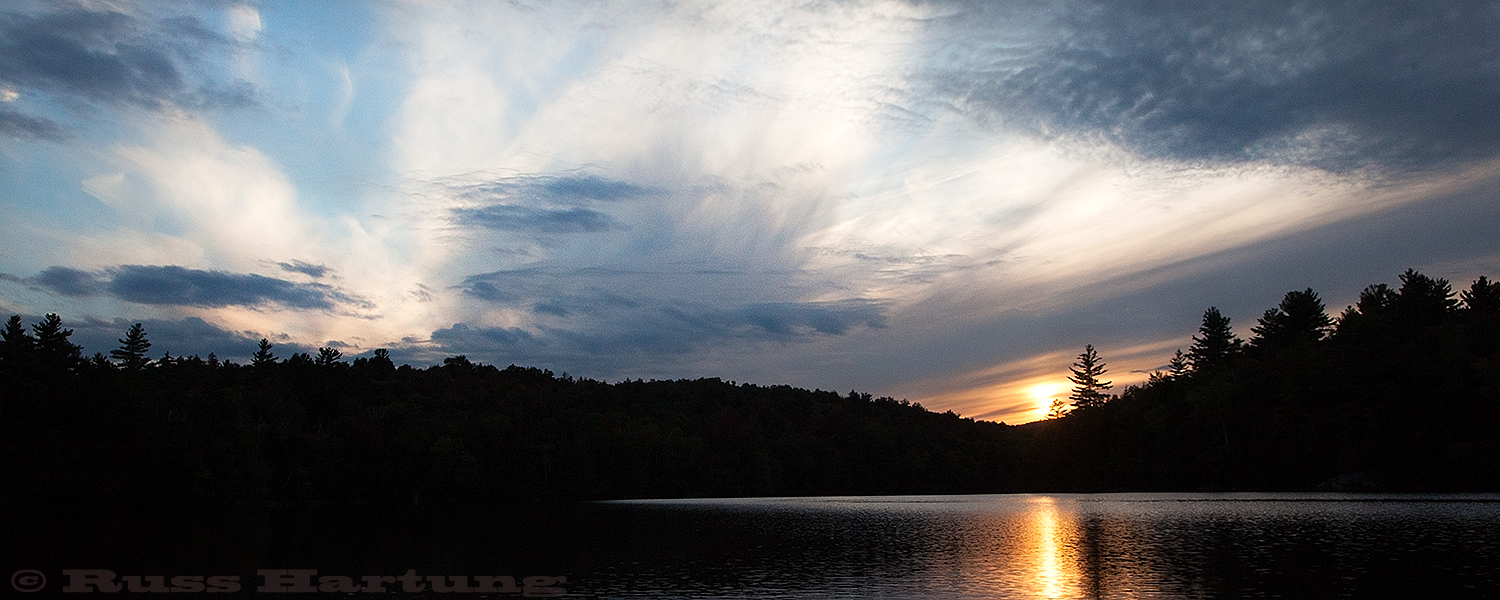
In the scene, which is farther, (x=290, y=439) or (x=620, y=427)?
(x=620, y=427)

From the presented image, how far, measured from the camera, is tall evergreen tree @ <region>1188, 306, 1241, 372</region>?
16075 centimetres

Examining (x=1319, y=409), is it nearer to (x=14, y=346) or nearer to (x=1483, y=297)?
(x=1483, y=297)

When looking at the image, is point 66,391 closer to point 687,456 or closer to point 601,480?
point 601,480

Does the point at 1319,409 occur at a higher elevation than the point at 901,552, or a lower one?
higher

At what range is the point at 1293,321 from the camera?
149m

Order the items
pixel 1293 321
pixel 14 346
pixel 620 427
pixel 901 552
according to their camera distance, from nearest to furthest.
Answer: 1. pixel 901 552
2. pixel 14 346
3. pixel 1293 321
4. pixel 620 427

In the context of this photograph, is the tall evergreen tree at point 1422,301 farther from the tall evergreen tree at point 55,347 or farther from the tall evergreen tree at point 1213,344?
the tall evergreen tree at point 55,347

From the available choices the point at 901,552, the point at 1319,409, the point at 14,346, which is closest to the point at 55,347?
the point at 14,346

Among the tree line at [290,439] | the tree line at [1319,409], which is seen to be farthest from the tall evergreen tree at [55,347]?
the tree line at [1319,409]

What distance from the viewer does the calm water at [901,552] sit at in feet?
115

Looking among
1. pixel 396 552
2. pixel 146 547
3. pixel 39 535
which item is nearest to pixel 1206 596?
pixel 396 552

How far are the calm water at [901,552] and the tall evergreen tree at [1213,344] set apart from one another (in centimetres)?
7784

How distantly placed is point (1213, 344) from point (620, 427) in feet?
381

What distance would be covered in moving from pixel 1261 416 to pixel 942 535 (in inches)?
3508
